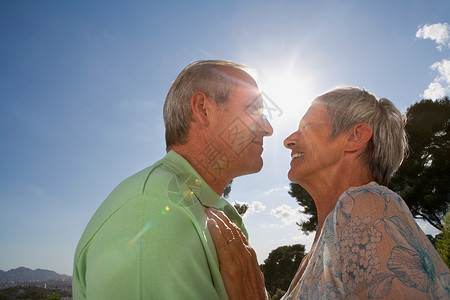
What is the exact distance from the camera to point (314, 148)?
3160mm

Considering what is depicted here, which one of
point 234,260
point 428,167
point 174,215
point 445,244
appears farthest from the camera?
point 428,167

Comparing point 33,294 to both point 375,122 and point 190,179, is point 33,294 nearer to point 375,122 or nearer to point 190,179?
point 190,179

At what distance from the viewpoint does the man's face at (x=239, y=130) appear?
2.67m

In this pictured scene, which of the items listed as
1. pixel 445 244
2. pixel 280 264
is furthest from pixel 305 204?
pixel 445 244

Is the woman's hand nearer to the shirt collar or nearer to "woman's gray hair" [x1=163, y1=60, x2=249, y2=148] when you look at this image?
the shirt collar

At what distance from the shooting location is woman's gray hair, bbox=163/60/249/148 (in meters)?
2.58

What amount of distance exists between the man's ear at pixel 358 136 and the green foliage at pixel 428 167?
69.6ft

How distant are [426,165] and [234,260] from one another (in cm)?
2450

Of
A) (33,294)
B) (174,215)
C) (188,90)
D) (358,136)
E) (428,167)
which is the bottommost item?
(174,215)

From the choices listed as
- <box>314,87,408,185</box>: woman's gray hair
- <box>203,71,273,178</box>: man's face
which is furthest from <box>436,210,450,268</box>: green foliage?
<box>203,71,273,178</box>: man's face

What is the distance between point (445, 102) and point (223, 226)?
87.3 ft

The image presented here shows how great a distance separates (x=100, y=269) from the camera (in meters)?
1.55

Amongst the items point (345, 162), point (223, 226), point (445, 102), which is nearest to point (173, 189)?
point (223, 226)

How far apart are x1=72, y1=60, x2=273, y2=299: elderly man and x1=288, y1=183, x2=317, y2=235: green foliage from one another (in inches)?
887
